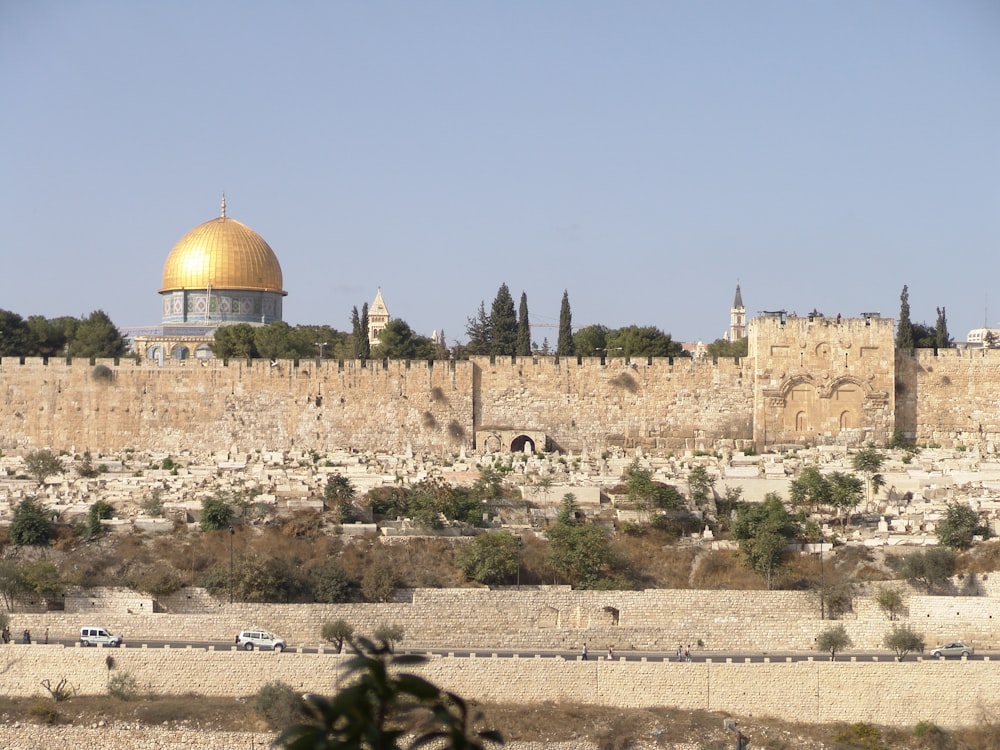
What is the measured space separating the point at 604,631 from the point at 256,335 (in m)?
20.3

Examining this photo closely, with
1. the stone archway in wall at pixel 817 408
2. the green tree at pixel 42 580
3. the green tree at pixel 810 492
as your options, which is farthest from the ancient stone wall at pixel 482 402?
the green tree at pixel 42 580

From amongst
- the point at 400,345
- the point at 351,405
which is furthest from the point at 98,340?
the point at 351,405

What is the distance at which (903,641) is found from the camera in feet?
69.4

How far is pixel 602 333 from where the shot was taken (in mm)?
44594

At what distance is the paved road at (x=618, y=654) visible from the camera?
2062 centimetres

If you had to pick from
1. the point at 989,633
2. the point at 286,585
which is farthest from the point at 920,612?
the point at 286,585

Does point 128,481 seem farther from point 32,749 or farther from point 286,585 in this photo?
point 32,749

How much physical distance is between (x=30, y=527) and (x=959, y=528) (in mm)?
13734

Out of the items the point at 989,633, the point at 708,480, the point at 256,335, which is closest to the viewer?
the point at 989,633

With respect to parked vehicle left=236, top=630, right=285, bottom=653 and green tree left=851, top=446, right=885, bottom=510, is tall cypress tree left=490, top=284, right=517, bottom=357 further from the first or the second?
parked vehicle left=236, top=630, right=285, bottom=653

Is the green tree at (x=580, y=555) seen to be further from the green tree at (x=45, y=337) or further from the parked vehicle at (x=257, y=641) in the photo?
the green tree at (x=45, y=337)

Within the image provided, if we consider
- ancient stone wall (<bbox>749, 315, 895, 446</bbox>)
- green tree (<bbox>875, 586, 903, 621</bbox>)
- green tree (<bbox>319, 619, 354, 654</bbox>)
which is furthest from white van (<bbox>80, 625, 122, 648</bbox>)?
ancient stone wall (<bbox>749, 315, 895, 446</bbox>)

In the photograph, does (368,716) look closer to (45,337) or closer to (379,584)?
(379,584)

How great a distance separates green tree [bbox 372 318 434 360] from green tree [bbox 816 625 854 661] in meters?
20.5
